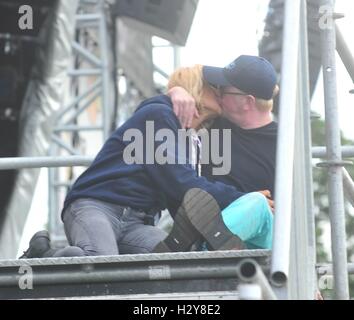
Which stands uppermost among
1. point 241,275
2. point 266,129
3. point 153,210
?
point 266,129

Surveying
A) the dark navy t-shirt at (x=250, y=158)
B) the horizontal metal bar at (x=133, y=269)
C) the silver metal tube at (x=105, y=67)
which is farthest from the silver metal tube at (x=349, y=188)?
the silver metal tube at (x=105, y=67)

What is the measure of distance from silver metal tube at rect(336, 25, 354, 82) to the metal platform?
1.18 metres

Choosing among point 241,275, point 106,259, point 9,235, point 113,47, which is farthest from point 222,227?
point 113,47

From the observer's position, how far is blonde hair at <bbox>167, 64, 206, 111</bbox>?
15.3 feet

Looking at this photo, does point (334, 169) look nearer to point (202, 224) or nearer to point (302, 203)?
point (302, 203)

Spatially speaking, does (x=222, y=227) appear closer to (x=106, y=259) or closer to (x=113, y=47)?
Answer: (x=106, y=259)

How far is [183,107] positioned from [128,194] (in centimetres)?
35

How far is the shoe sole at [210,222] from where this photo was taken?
3.96 m

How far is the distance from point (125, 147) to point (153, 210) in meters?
0.22

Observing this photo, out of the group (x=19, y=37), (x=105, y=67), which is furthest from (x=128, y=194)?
(x=105, y=67)

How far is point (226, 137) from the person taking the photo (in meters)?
4.78

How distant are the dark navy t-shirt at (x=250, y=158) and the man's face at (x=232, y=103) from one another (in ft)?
0.12

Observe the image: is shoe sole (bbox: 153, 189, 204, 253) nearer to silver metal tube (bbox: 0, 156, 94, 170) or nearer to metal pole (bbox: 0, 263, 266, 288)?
metal pole (bbox: 0, 263, 266, 288)

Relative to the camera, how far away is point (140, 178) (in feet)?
14.4
